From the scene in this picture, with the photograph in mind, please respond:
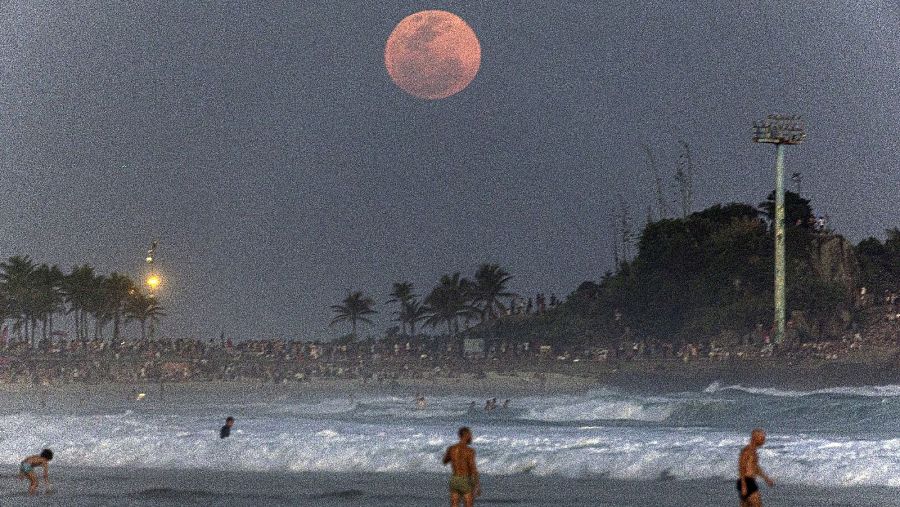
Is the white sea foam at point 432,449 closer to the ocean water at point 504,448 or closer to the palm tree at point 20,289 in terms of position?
the ocean water at point 504,448

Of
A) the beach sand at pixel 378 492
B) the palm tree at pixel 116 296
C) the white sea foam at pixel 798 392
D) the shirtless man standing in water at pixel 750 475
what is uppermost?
the palm tree at pixel 116 296

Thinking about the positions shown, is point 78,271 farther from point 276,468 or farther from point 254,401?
point 276,468

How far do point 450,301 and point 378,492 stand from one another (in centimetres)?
14106

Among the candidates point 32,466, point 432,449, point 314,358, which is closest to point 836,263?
point 314,358

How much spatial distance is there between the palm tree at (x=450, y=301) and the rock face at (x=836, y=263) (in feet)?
170

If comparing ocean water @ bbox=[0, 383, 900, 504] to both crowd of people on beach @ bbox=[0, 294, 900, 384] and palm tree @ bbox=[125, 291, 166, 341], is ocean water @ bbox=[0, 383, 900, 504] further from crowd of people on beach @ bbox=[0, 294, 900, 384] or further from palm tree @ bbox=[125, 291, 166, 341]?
palm tree @ bbox=[125, 291, 166, 341]

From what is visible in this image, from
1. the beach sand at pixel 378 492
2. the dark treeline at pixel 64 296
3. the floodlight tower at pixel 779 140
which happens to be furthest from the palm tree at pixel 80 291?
the beach sand at pixel 378 492

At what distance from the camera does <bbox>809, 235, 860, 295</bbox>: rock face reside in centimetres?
12412

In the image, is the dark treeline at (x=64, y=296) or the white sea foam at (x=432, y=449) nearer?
the white sea foam at (x=432, y=449)

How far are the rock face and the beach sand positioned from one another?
96134mm

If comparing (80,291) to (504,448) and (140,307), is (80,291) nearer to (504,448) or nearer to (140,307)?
(140,307)

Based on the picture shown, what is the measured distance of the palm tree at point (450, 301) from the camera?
170m

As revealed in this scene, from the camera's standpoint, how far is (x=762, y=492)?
1123 inches

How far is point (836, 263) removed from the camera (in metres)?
125
